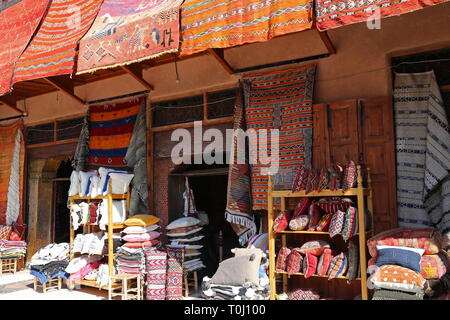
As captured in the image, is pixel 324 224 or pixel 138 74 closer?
pixel 324 224

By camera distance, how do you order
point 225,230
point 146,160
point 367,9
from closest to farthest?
1. point 367,9
2. point 146,160
3. point 225,230

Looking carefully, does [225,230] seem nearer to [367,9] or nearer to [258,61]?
[258,61]

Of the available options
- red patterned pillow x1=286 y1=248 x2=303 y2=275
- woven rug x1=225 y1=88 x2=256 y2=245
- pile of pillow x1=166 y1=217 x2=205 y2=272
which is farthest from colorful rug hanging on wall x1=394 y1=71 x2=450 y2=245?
pile of pillow x1=166 y1=217 x2=205 y2=272

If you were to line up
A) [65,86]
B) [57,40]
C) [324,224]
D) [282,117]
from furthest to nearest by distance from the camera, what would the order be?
[65,86] < [57,40] < [282,117] < [324,224]

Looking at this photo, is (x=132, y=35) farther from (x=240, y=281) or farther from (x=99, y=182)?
(x=240, y=281)

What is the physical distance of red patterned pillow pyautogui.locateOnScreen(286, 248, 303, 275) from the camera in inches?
174

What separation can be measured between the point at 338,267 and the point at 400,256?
0.70m

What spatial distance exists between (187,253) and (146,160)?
1727 millimetres

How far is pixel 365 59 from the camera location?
15.6ft

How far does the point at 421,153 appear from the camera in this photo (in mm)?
4324

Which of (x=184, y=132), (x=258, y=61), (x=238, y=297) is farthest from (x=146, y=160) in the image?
(x=238, y=297)

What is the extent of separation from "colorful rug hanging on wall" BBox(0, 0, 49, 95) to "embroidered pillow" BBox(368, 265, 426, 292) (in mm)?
5746

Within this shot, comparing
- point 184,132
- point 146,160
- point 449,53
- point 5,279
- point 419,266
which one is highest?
point 449,53

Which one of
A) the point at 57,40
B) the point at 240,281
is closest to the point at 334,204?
the point at 240,281
